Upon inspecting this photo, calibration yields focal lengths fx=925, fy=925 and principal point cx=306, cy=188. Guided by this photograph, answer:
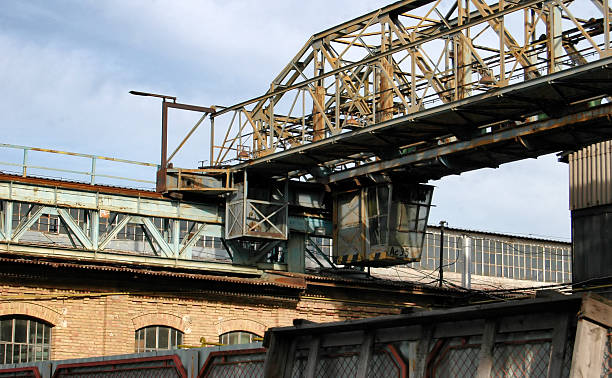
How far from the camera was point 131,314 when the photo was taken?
2336cm

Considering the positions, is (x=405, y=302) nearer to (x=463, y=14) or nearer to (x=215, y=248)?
(x=215, y=248)

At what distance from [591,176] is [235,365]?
19.2m

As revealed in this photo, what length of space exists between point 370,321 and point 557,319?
75.3 inches

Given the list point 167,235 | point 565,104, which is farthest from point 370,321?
point 167,235

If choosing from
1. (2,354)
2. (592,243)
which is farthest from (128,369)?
(592,243)

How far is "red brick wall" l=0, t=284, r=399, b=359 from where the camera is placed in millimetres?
22031

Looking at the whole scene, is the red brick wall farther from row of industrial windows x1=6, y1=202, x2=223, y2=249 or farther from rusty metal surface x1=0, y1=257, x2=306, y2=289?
row of industrial windows x1=6, y1=202, x2=223, y2=249

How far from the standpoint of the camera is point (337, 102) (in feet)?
76.7

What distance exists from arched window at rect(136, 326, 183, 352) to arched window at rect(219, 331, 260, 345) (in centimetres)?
130


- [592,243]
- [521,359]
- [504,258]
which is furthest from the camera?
[504,258]

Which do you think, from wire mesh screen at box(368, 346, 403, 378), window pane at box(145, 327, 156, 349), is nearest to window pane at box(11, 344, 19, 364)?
window pane at box(145, 327, 156, 349)

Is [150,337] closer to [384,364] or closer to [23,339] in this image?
[23,339]

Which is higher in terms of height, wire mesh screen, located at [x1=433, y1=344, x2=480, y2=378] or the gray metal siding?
the gray metal siding

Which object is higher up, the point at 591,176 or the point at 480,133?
the point at 480,133
